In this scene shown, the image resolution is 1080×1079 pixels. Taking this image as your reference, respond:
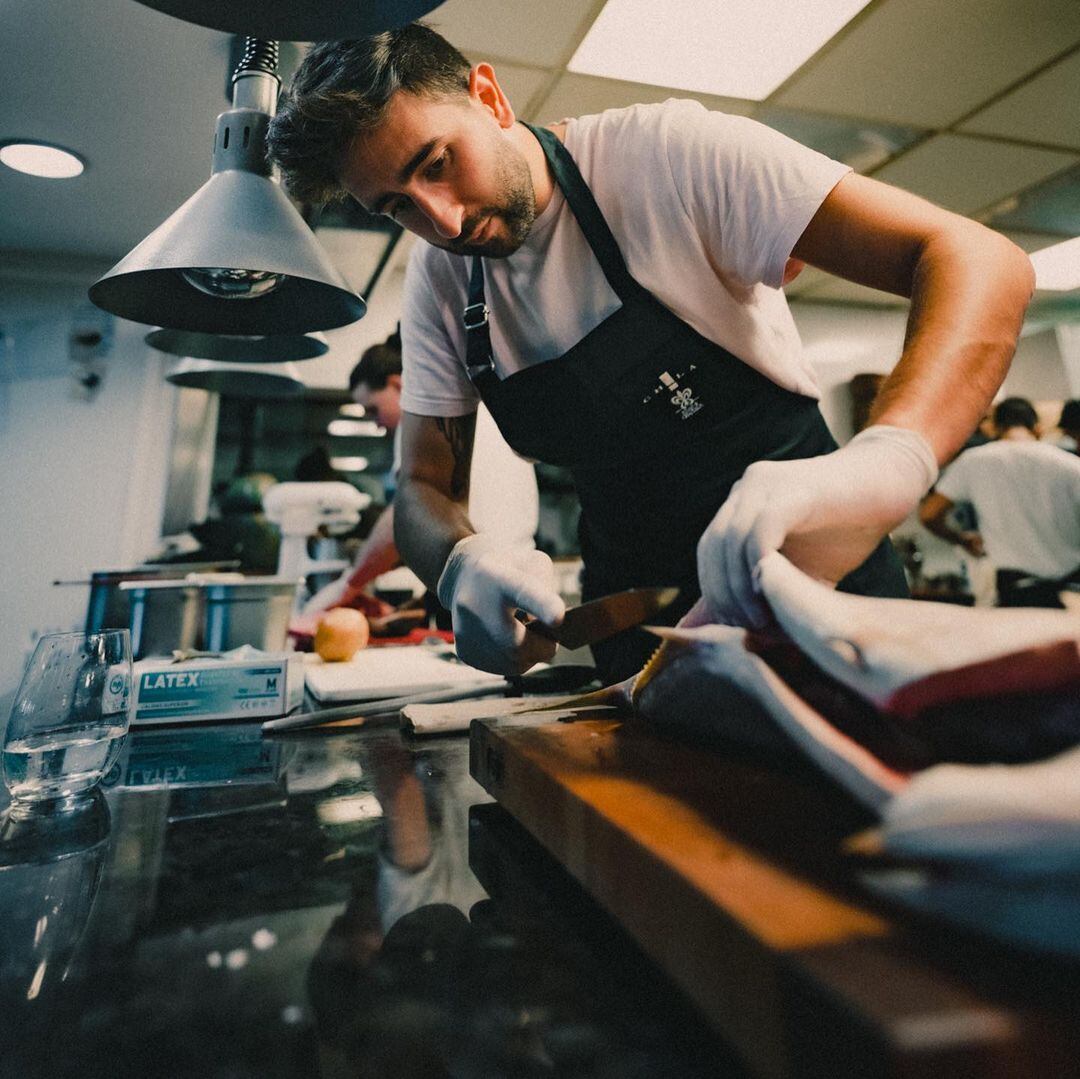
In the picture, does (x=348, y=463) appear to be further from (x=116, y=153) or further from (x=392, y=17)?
(x=392, y=17)

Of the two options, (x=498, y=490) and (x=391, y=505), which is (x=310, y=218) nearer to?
(x=498, y=490)

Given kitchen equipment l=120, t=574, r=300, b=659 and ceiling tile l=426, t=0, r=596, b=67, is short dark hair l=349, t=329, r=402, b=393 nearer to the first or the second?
ceiling tile l=426, t=0, r=596, b=67

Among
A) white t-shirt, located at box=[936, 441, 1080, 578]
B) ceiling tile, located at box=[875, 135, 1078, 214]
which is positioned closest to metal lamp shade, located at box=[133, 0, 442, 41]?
ceiling tile, located at box=[875, 135, 1078, 214]

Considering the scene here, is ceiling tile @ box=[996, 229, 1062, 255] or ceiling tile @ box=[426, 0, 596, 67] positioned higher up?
ceiling tile @ box=[996, 229, 1062, 255]

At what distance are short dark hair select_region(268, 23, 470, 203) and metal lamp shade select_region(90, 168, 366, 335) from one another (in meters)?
0.09

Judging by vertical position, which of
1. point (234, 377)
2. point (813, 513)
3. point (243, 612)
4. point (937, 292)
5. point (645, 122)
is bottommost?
point (243, 612)

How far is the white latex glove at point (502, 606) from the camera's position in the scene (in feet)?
2.89

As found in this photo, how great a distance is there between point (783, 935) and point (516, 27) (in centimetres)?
247

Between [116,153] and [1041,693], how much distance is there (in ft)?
11.3

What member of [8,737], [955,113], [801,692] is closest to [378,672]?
[8,737]

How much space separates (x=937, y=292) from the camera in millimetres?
867

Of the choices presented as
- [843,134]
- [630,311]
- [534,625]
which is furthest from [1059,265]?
[534,625]

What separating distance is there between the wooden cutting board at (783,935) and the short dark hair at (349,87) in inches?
39.6

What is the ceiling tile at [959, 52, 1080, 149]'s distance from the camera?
2.40 m
